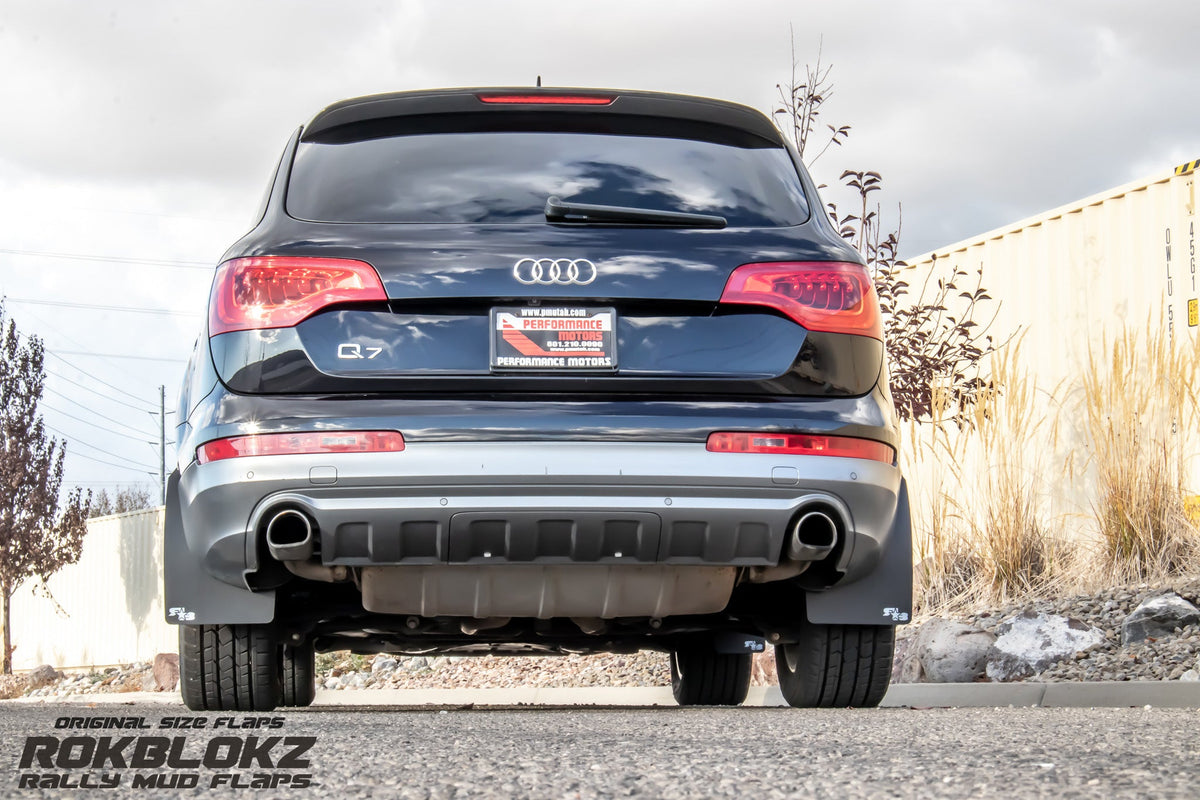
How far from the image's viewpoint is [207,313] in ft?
11.9

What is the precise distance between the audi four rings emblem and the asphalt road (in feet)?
3.78

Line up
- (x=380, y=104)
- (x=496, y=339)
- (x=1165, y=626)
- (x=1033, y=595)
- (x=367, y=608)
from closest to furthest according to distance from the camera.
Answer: (x=496, y=339) < (x=367, y=608) < (x=380, y=104) < (x=1165, y=626) < (x=1033, y=595)

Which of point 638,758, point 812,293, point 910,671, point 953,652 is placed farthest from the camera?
point 910,671

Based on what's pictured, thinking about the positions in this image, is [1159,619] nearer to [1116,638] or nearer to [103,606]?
[1116,638]

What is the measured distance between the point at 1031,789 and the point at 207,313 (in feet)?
8.10

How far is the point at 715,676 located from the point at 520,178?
271 centimetres

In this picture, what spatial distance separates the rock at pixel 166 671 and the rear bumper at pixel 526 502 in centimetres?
1151

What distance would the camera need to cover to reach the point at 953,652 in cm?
662

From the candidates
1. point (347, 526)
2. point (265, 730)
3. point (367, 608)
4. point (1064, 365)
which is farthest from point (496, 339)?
point (1064, 365)

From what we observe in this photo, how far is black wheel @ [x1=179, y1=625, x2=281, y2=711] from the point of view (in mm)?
3887

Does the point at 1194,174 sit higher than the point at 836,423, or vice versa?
the point at 1194,174

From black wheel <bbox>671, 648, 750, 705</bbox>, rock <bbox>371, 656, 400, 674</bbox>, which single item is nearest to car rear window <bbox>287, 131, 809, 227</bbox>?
black wheel <bbox>671, 648, 750, 705</bbox>

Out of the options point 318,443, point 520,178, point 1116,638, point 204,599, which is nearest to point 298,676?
point 204,599

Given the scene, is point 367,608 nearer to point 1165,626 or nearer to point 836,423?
point 836,423
